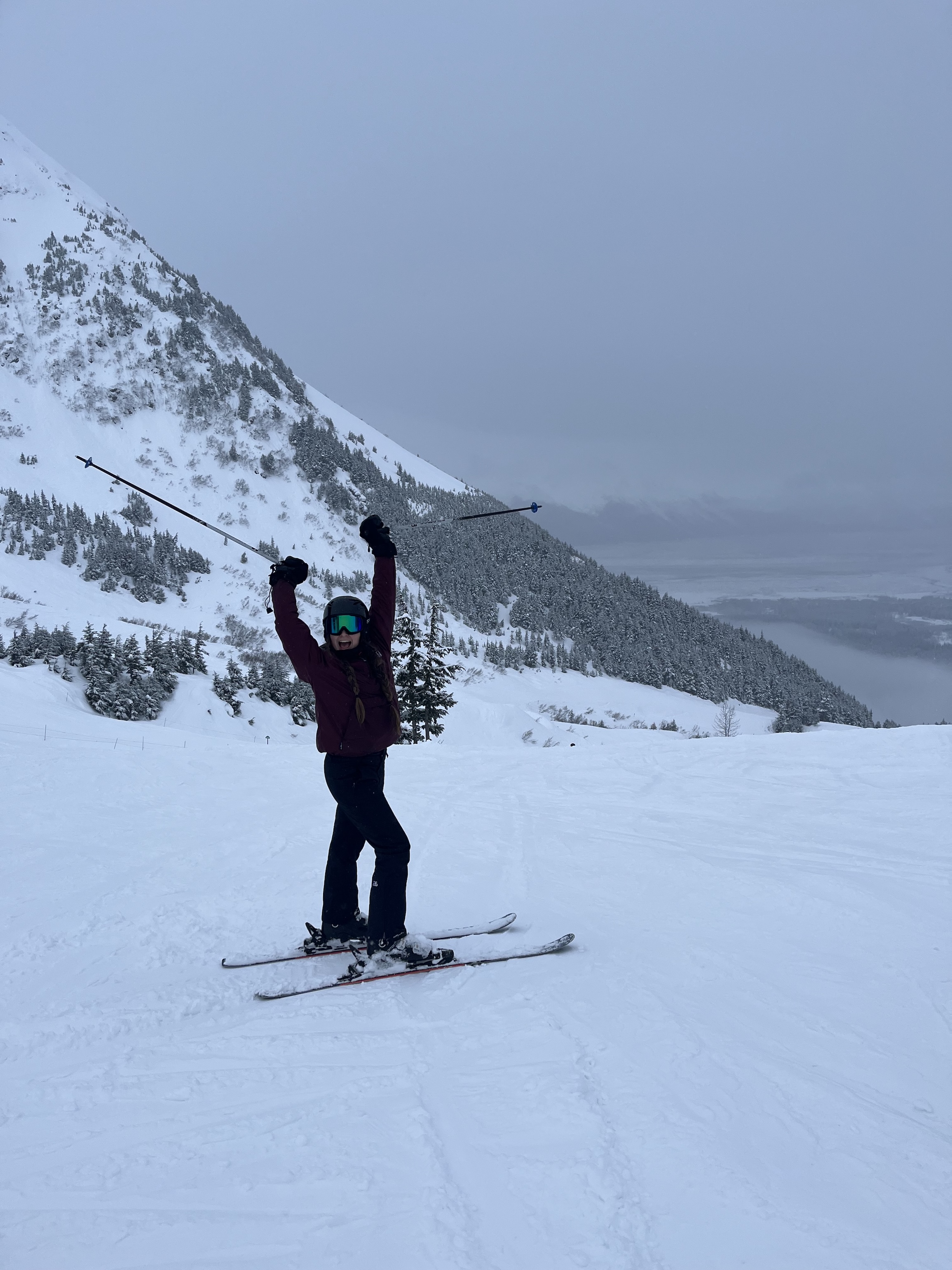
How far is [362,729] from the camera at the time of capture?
3936mm

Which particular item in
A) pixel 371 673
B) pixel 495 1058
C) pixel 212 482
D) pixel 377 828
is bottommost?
pixel 495 1058

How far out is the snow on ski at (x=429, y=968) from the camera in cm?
376

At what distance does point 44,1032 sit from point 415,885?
9.94ft

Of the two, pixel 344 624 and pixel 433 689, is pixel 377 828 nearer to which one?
pixel 344 624

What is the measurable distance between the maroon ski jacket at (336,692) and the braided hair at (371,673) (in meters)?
0.01

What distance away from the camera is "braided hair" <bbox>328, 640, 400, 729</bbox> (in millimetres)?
3914

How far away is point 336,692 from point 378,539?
1159mm

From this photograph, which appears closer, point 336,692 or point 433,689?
point 336,692

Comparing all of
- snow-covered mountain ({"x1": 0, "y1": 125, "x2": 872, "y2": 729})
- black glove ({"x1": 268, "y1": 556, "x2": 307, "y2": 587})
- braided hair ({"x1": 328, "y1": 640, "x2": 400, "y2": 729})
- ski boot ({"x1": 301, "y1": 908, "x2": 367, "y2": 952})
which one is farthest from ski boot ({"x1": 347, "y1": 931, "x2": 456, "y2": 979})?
snow-covered mountain ({"x1": 0, "y1": 125, "x2": 872, "y2": 729})

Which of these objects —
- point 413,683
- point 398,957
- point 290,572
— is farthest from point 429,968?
point 413,683

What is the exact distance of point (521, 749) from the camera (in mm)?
13305

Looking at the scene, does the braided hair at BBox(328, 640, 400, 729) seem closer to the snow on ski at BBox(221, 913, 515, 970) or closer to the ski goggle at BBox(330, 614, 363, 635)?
the ski goggle at BBox(330, 614, 363, 635)

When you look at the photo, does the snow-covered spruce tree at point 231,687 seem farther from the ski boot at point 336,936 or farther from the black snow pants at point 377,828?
the black snow pants at point 377,828

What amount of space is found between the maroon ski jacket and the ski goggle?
87 mm
